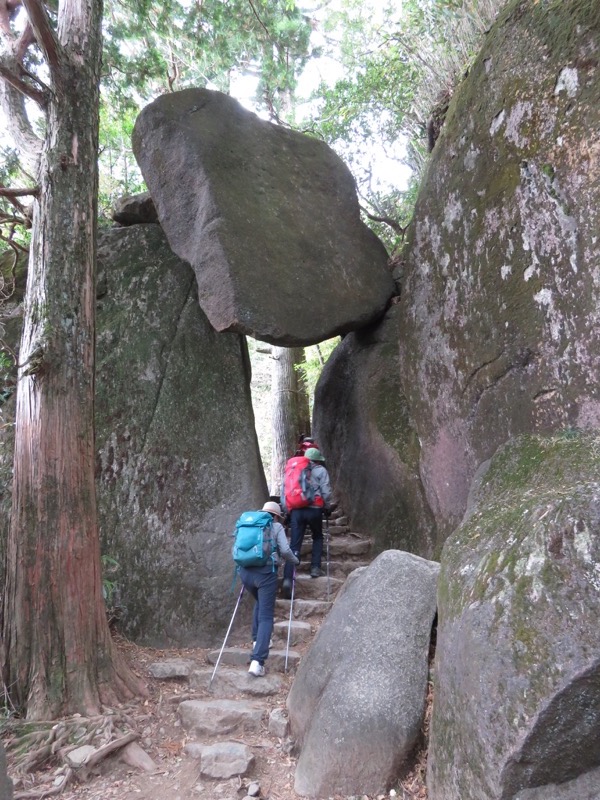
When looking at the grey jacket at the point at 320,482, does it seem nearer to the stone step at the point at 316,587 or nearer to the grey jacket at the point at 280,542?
the stone step at the point at 316,587

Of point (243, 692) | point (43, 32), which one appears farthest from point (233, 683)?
point (43, 32)

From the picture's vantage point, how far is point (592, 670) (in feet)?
8.50

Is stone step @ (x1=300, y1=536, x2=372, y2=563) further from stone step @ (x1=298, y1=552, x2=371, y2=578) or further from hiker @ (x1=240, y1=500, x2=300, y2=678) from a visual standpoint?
hiker @ (x1=240, y1=500, x2=300, y2=678)

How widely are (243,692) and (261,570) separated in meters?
1.08

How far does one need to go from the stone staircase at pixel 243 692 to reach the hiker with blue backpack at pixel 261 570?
0.68 feet

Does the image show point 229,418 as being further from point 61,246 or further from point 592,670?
point 592,670

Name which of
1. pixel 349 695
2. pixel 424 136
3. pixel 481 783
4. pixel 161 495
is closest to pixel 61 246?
pixel 161 495

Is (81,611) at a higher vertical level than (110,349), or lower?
lower

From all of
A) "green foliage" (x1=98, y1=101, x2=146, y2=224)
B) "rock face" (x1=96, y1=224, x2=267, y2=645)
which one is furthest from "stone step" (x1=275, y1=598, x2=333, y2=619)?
"green foliage" (x1=98, y1=101, x2=146, y2=224)

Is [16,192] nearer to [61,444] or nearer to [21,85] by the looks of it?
[21,85]

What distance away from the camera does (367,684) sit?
4.02 metres

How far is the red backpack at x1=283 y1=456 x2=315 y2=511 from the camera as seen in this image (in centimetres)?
723

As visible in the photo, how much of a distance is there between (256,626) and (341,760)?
6.48ft

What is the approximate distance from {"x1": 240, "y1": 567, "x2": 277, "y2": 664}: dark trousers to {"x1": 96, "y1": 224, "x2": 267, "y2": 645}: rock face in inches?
42.9
